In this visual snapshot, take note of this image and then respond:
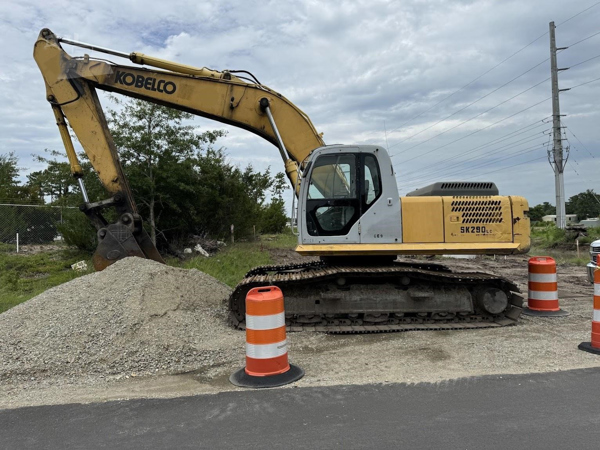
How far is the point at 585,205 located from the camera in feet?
234

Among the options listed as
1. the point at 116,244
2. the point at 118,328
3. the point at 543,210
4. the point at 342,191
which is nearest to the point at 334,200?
the point at 342,191

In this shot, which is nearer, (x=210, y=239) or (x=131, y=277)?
(x=131, y=277)

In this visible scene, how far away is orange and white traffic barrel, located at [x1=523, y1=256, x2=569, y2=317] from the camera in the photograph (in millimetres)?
7297

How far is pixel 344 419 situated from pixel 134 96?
7007mm

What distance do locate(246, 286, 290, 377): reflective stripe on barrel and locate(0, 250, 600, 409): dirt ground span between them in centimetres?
31

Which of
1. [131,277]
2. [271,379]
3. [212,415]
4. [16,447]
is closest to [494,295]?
[271,379]

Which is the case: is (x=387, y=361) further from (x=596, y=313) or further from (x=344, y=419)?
(x=596, y=313)

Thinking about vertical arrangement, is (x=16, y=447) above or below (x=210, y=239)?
below

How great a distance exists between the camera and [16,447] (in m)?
3.36

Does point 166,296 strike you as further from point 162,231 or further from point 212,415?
point 162,231

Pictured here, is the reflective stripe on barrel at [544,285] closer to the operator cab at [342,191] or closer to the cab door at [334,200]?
the operator cab at [342,191]

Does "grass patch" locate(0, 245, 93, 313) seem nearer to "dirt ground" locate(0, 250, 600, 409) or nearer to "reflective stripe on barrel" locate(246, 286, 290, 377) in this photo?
"dirt ground" locate(0, 250, 600, 409)

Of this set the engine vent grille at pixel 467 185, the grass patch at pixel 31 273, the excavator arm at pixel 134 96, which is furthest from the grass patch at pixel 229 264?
the engine vent grille at pixel 467 185

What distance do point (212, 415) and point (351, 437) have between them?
1.19 metres
